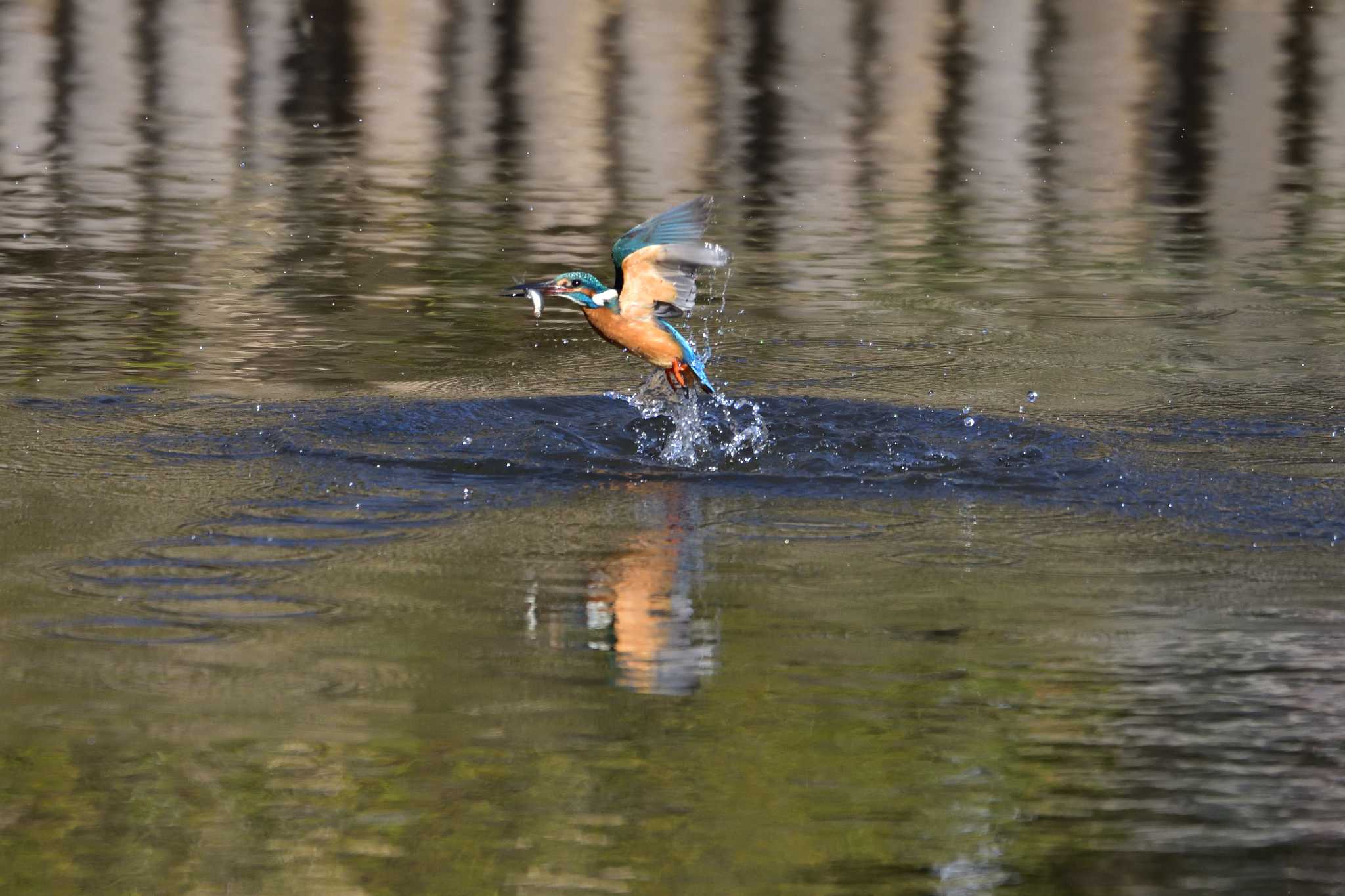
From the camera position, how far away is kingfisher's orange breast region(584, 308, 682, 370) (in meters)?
9.12

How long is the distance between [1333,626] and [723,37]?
23.7m

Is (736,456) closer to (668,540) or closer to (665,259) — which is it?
(665,259)

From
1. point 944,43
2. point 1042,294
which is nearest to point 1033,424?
point 1042,294

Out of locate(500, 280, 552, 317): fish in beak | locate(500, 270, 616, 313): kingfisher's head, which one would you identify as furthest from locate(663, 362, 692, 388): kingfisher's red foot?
locate(500, 280, 552, 317): fish in beak

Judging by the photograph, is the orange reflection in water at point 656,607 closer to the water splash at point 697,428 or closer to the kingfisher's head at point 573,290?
the water splash at point 697,428

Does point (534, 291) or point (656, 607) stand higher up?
point (534, 291)

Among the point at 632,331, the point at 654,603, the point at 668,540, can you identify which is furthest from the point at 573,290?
the point at 654,603

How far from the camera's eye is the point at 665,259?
898 cm

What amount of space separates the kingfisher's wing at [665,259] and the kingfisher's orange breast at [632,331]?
0.05m

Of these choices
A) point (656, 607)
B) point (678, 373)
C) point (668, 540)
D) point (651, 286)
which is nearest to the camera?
point (656, 607)

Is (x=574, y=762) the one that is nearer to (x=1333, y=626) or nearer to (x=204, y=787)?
(x=204, y=787)

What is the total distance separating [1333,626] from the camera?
6.57 metres

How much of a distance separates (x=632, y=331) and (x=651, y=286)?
20 cm

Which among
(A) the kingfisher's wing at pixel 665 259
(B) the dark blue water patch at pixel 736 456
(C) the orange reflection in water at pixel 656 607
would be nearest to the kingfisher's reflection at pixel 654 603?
(C) the orange reflection in water at pixel 656 607
